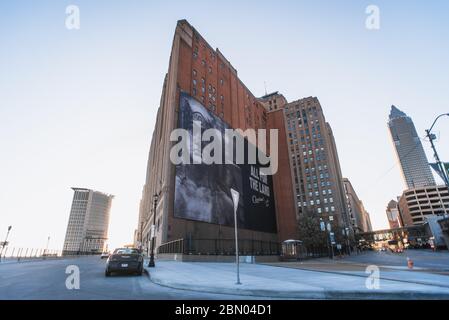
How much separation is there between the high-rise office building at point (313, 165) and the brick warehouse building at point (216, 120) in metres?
29.1

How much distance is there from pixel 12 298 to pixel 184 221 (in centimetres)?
2887

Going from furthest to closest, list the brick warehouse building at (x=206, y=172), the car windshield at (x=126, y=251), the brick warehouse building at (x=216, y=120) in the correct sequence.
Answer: the brick warehouse building at (x=206, y=172), the brick warehouse building at (x=216, y=120), the car windshield at (x=126, y=251)

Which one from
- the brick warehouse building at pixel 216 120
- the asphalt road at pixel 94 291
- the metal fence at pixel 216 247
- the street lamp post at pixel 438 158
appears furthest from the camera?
the brick warehouse building at pixel 216 120

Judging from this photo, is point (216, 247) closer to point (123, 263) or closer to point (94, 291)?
point (123, 263)

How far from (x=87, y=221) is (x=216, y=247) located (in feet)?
556

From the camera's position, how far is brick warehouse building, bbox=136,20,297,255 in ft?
109

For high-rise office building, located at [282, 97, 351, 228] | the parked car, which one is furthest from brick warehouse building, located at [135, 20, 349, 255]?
the parked car

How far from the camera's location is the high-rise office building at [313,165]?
95250 mm

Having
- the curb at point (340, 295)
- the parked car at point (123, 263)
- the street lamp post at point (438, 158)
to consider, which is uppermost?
the street lamp post at point (438, 158)

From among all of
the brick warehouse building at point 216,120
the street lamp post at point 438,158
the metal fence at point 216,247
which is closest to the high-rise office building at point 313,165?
the brick warehouse building at point 216,120

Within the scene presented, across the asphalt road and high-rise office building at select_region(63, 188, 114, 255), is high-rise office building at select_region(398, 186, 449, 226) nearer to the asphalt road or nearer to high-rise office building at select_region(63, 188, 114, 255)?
the asphalt road

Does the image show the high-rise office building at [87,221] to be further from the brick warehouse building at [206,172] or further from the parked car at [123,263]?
the parked car at [123,263]

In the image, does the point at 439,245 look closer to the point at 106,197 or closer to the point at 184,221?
the point at 184,221
